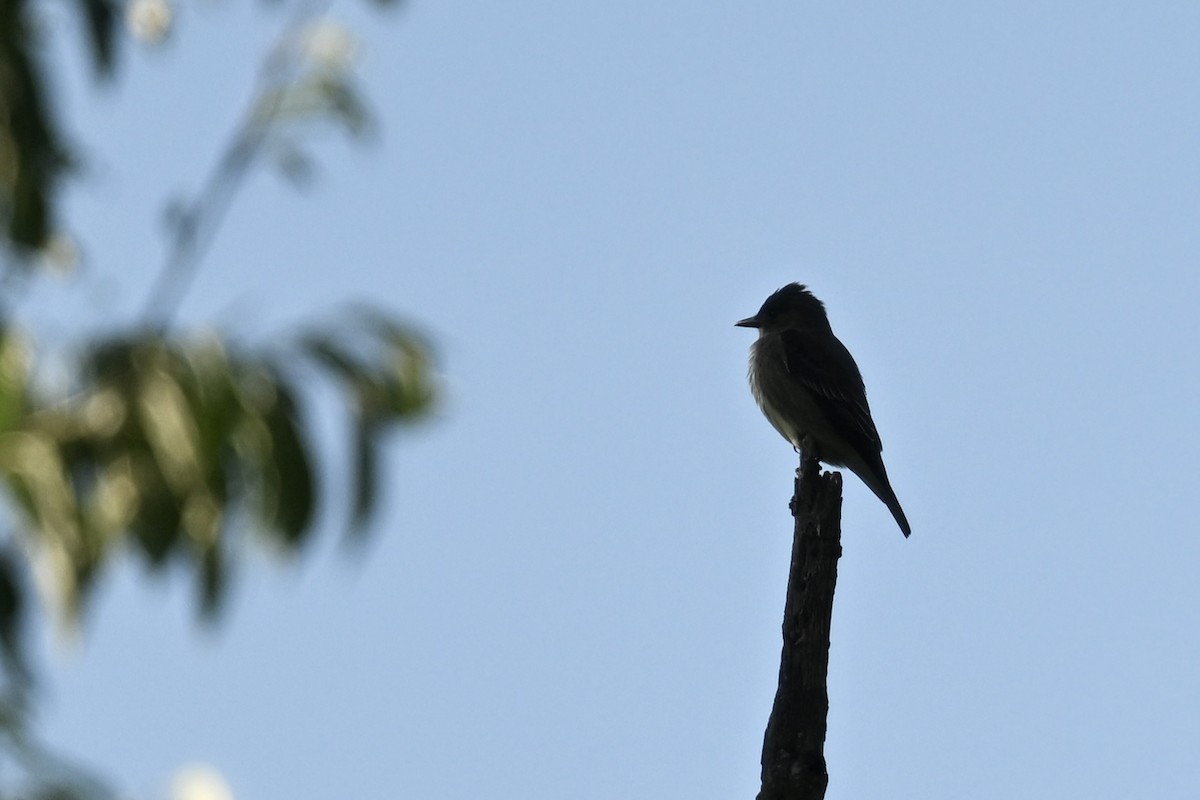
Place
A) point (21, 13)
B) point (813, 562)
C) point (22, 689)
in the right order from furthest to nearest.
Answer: point (813, 562), point (21, 13), point (22, 689)

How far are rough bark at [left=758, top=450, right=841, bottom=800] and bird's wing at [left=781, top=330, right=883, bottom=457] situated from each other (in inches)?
155

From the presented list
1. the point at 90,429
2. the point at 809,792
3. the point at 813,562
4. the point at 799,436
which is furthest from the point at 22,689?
the point at 799,436

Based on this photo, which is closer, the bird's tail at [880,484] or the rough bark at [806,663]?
the rough bark at [806,663]

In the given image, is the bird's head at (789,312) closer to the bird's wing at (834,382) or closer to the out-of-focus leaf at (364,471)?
the bird's wing at (834,382)

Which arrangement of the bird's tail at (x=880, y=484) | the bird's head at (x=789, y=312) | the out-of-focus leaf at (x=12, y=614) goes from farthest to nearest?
the bird's head at (x=789, y=312) < the bird's tail at (x=880, y=484) < the out-of-focus leaf at (x=12, y=614)

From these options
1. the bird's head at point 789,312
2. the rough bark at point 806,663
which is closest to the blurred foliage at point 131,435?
the rough bark at point 806,663

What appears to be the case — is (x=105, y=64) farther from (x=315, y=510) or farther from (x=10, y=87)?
(x=315, y=510)

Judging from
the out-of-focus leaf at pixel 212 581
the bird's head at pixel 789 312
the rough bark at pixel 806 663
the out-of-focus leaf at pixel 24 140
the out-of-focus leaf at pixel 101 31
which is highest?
the bird's head at pixel 789 312

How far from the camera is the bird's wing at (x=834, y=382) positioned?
11.8 m

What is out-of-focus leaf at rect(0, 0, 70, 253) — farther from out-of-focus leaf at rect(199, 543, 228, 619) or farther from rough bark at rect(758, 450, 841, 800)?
rough bark at rect(758, 450, 841, 800)

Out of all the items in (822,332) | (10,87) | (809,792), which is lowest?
(10,87)

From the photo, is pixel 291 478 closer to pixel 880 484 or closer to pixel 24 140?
pixel 24 140

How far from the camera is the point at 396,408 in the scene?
254 centimetres

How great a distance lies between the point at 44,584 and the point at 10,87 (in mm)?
747
